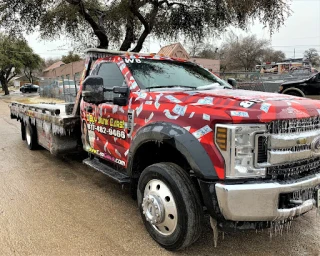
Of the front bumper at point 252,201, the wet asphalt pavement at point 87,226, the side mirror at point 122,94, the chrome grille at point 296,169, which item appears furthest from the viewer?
the side mirror at point 122,94

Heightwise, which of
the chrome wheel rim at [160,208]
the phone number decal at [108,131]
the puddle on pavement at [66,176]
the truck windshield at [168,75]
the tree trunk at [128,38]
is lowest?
the puddle on pavement at [66,176]

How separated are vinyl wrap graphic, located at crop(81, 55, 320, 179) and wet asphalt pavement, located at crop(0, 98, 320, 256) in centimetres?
68

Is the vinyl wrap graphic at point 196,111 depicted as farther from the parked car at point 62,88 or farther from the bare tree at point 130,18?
the parked car at point 62,88

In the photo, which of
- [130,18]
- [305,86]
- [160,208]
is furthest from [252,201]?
[305,86]

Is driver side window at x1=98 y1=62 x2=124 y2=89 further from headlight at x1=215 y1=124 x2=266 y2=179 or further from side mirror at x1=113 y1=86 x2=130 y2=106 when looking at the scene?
headlight at x1=215 y1=124 x2=266 y2=179

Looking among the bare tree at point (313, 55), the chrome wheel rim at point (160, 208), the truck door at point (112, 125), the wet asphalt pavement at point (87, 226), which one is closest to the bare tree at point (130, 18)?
the truck door at point (112, 125)

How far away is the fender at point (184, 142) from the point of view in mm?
2670

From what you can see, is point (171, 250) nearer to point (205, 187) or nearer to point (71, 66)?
point (205, 187)

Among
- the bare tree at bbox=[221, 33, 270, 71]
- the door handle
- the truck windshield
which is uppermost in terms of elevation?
the bare tree at bbox=[221, 33, 270, 71]

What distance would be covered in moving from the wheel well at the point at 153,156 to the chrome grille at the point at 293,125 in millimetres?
928

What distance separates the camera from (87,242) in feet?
10.6

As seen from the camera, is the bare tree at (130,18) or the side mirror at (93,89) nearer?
the side mirror at (93,89)

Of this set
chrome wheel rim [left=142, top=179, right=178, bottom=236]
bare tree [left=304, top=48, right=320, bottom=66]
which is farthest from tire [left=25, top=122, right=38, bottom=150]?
bare tree [left=304, top=48, right=320, bottom=66]

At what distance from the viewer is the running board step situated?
A: 3903 mm
